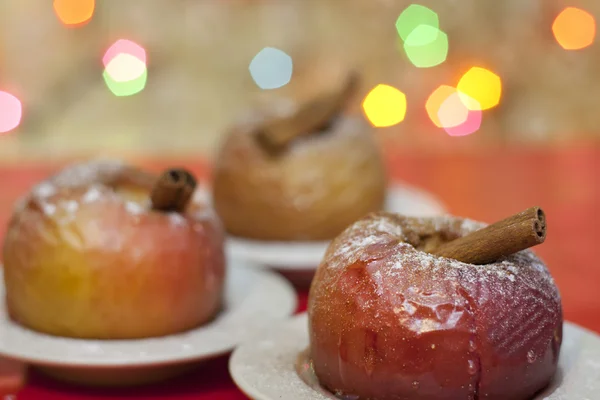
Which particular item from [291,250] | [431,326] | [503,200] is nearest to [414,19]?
[503,200]

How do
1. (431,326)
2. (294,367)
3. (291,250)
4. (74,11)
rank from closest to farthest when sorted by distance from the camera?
(431,326), (294,367), (291,250), (74,11)

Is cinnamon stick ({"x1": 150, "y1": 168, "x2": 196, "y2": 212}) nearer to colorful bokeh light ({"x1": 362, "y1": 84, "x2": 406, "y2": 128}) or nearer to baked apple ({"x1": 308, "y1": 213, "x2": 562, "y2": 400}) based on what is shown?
baked apple ({"x1": 308, "y1": 213, "x2": 562, "y2": 400})

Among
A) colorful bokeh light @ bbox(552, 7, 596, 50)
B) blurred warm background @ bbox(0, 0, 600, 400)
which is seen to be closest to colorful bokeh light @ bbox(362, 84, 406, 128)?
blurred warm background @ bbox(0, 0, 600, 400)

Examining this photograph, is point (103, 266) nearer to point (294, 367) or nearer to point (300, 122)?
point (294, 367)

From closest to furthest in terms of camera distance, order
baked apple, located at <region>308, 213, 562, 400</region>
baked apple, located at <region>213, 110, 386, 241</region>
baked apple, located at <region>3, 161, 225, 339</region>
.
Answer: baked apple, located at <region>308, 213, 562, 400</region> → baked apple, located at <region>3, 161, 225, 339</region> → baked apple, located at <region>213, 110, 386, 241</region>

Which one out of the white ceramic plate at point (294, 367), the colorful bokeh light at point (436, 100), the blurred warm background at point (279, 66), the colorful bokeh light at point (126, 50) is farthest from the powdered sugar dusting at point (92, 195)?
the colorful bokeh light at point (436, 100)

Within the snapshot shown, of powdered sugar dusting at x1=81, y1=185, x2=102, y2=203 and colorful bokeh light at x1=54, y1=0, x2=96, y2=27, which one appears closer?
powdered sugar dusting at x1=81, y1=185, x2=102, y2=203

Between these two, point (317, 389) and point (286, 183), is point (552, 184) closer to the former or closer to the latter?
point (286, 183)
